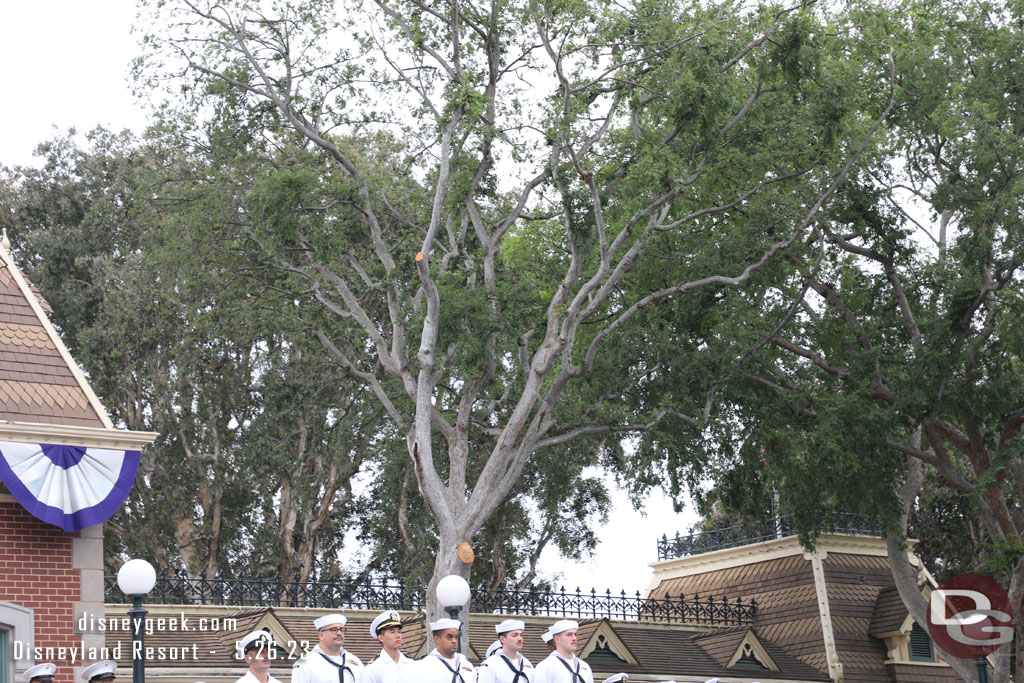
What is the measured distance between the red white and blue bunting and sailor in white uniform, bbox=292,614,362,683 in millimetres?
5474

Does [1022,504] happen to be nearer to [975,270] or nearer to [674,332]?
[975,270]

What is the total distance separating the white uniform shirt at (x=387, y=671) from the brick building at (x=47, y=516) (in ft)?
18.1

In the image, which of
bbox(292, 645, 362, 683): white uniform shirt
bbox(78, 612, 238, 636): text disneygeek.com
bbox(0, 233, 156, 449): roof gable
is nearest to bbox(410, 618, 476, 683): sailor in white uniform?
bbox(292, 645, 362, 683): white uniform shirt

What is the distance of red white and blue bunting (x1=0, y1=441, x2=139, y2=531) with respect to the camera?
45.6ft

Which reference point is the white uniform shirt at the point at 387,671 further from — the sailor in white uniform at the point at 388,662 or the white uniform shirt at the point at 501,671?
the white uniform shirt at the point at 501,671

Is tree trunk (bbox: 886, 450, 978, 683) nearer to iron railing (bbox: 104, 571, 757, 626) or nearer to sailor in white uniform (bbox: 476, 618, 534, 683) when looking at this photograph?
iron railing (bbox: 104, 571, 757, 626)

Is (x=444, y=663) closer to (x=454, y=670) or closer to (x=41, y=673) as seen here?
(x=454, y=670)

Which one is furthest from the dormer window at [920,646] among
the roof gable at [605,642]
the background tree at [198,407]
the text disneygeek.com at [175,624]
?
the text disneygeek.com at [175,624]

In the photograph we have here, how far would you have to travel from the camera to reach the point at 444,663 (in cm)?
1030

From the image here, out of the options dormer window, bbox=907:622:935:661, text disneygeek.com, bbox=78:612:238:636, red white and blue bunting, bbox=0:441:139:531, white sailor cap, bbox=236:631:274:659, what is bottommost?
dormer window, bbox=907:622:935:661

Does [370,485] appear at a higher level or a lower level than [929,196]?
lower

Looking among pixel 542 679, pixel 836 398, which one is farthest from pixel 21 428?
pixel 836 398

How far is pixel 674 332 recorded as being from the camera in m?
24.3

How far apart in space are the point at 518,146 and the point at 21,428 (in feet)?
38.7
